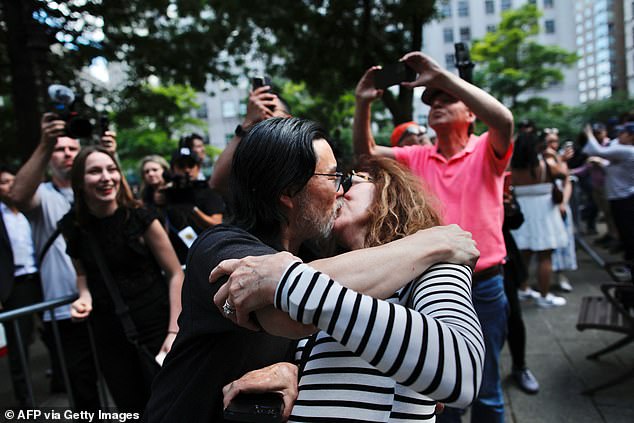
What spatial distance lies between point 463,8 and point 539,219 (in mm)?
59825

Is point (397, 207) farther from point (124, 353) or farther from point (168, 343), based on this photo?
point (124, 353)

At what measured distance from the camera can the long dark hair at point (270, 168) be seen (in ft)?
4.38

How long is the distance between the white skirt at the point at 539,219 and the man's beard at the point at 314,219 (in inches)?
182

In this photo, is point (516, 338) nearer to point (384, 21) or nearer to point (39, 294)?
point (39, 294)

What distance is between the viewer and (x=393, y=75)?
2.47 meters

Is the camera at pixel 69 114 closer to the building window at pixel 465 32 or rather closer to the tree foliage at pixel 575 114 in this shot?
the tree foliage at pixel 575 114

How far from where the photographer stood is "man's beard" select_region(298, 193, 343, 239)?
1.42m

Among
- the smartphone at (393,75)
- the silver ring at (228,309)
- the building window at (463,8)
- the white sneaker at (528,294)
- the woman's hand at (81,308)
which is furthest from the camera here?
the building window at (463,8)

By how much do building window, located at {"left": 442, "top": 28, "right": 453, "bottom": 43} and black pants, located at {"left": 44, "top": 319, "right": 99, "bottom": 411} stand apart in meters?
60.3

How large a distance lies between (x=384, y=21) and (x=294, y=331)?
29.8 feet

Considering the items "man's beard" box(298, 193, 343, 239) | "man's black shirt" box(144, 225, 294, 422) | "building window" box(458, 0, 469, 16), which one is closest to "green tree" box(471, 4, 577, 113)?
"building window" box(458, 0, 469, 16)

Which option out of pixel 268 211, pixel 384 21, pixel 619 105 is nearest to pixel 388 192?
pixel 268 211

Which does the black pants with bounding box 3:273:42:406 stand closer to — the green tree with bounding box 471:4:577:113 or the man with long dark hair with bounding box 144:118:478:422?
the man with long dark hair with bounding box 144:118:478:422

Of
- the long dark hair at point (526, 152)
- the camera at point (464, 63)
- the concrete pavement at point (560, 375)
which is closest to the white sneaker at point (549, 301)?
the concrete pavement at point (560, 375)
